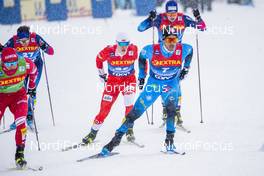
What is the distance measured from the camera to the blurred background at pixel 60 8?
19.7 m

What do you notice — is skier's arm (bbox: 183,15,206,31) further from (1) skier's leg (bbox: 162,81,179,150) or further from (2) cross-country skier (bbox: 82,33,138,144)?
(1) skier's leg (bbox: 162,81,179,150)

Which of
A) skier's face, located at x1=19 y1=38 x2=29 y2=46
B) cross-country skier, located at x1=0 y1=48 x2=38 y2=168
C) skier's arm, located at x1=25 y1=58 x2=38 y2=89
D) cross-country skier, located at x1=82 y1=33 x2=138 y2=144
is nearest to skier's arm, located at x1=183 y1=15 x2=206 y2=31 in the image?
cross-country skier, located at x1=82 y1=33 x2=138 y2=144

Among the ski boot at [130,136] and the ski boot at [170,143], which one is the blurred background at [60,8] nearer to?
the ski boot at [130,136]

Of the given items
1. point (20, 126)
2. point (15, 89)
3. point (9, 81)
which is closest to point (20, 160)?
point (20, 126)

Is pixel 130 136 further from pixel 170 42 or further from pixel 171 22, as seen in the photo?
pixel 171 22

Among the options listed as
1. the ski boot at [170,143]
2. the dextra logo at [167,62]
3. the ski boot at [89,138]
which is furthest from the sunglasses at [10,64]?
the ski boot at [170,143]

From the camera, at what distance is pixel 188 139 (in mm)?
10172

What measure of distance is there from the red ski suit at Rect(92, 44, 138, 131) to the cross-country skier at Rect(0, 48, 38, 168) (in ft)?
5.68

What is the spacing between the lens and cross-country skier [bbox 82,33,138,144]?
9797mm

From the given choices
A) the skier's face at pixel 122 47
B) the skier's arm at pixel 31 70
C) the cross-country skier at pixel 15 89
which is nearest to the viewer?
the cross-country skier at pixel 15 89

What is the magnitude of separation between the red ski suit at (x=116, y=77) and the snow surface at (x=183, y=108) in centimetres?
86

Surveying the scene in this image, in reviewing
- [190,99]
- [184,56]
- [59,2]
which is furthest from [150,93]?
[59,2]

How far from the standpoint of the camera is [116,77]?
9938mm

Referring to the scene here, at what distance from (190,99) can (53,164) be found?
595 centimetres
